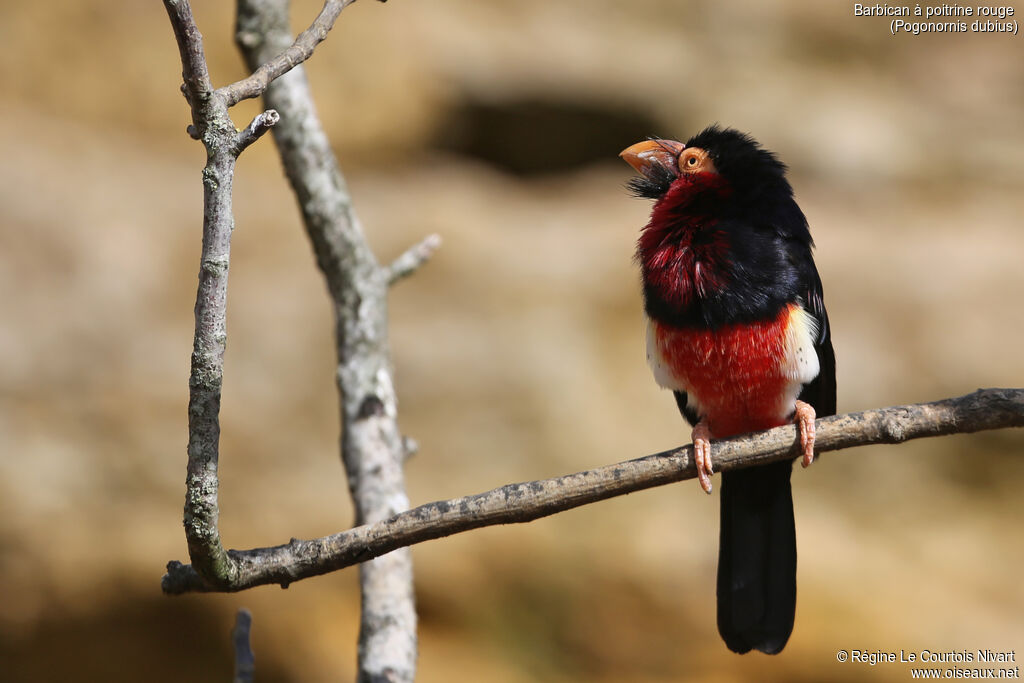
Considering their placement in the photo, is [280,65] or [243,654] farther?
[243,654]

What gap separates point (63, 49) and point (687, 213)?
5.36m

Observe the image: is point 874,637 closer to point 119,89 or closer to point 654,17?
point 654,17

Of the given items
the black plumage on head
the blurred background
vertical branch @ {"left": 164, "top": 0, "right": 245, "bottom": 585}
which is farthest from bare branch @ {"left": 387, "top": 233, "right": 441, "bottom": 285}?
the blurred background

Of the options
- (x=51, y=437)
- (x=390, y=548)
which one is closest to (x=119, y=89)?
(x=51, y=437)

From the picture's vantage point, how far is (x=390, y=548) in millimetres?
2078

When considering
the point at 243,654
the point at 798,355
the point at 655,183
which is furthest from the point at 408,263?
the point at 243,654

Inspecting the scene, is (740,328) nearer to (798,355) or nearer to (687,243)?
(798,355)

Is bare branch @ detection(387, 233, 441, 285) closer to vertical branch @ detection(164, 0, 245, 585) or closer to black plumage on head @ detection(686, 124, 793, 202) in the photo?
black plumage on head @ detection(686, 124, 793, 202)

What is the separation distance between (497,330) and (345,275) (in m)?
2.55

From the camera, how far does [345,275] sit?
3.18 metres

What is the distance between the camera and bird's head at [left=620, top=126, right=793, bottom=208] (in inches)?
112

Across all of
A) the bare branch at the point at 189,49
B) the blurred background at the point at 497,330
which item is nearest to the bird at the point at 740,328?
the bare branch at the point at 189,49

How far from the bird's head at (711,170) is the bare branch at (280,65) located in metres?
1.30

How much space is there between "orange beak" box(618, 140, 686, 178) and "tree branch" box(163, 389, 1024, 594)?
3.51 ft
